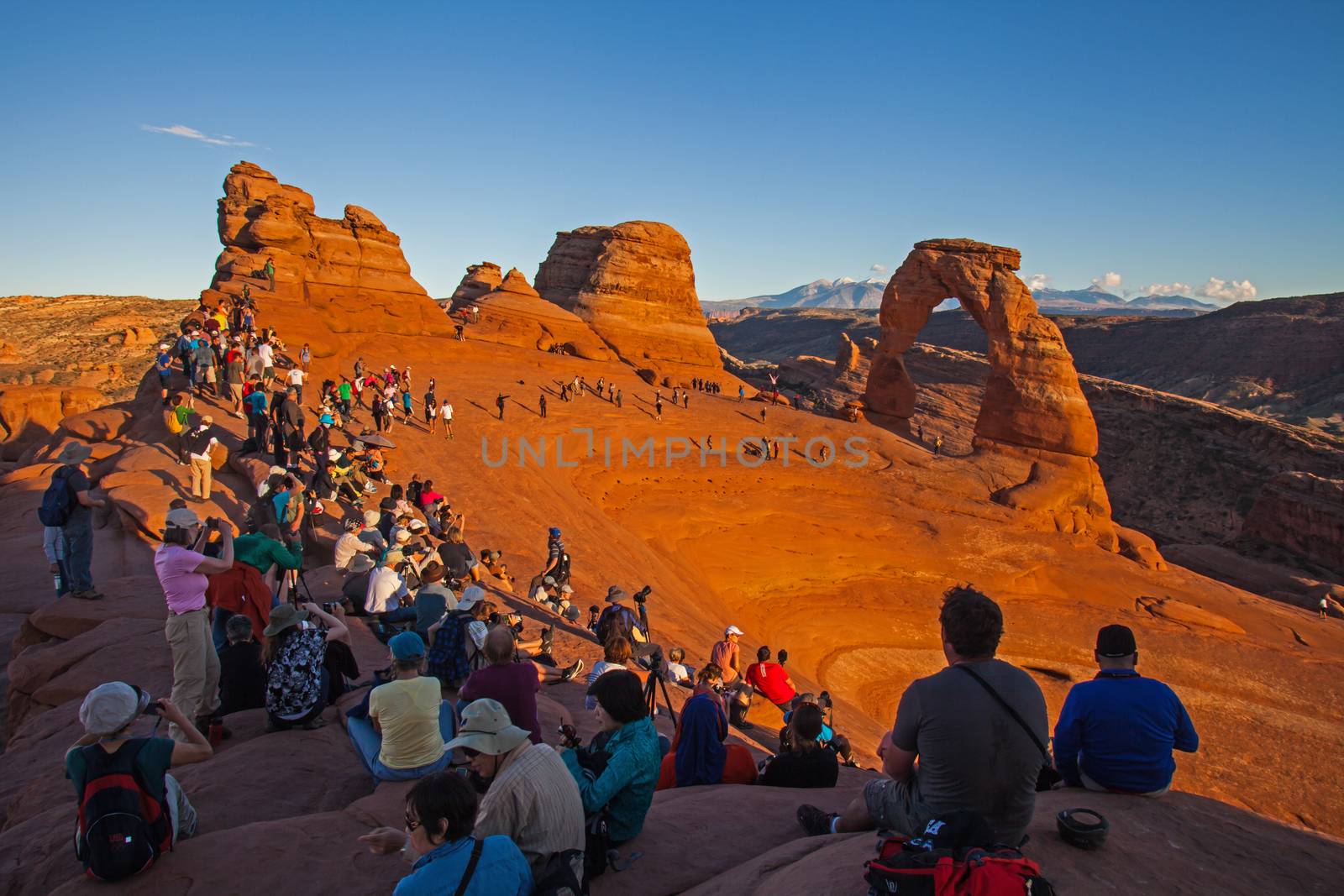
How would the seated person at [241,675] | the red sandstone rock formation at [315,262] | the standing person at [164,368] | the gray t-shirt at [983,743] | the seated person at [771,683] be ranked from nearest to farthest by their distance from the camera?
the gray t-shirt at [983,743] → the seated person at [241,675] → the seated person at [771,683] → the standing person at [164,368] → the red sandstone rock formation at [315,262]

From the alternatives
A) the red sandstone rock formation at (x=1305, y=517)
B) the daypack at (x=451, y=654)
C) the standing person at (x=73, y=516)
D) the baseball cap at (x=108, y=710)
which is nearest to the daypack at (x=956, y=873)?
the baseball cap at (x=108, y=710)

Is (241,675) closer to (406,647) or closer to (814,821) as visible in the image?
(406,647)

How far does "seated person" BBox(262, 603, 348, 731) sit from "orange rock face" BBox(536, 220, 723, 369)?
3508 centimetres

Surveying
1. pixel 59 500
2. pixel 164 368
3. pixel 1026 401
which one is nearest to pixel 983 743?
pixel 59 500

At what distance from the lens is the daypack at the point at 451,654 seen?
616cm

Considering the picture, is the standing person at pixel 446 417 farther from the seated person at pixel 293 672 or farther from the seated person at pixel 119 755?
the seated person at pixel 119 755

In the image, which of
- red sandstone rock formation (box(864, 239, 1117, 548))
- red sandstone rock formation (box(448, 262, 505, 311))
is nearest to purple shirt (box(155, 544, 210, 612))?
red sandstone rock formation (box(864, 239, 1117, 548))

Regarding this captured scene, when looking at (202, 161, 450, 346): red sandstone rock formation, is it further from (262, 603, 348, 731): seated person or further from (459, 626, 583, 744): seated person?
(459, 626, 583, 744): seated person

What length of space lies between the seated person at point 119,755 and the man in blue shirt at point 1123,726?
4.63 metres

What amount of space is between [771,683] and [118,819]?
713cm

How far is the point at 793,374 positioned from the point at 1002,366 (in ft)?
117

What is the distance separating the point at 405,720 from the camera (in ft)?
15.4

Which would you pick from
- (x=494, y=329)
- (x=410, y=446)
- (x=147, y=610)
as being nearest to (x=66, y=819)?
(x=147, y=610)

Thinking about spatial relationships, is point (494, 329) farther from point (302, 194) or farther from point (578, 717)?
point (578, 717)
